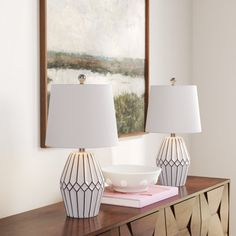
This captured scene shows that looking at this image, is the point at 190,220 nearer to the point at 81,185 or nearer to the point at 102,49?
the point at 81,185

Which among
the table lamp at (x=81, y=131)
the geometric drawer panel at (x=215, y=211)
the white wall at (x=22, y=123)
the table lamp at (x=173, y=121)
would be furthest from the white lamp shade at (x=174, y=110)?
the table lamp at (x=81, y=131)

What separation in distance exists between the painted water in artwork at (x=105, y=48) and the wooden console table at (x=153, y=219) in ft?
1.65

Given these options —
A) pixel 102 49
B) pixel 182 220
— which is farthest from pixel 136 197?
pixel 102 49

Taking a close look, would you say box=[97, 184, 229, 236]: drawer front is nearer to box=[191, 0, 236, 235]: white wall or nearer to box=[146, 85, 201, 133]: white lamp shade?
box=[146, 85, 201, 133]: white lamp shade

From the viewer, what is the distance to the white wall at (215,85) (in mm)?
3443

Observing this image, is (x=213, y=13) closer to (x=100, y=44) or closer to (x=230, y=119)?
(x=230, y=119)

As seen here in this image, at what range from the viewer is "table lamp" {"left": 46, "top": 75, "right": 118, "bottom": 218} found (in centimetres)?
186

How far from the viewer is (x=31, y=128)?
2141 millimetres

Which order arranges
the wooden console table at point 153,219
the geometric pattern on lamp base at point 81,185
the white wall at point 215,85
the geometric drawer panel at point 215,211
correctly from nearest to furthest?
1. the wooden console table at point 153,219
2. the geometric pattern on lamp base at point 81,185
3. the geometric drawer panel at point 215,211
4. the white wall at point 215,85

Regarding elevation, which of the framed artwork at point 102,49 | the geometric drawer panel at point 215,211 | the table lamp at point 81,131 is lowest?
the geometric drawer panel at point 215,211

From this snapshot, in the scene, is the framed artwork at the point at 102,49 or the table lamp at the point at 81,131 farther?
the framed artwork at the point at 102,49

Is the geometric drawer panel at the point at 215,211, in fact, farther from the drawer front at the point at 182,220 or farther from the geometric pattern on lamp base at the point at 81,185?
the geometric pattern on lamp base at the point at 81,185

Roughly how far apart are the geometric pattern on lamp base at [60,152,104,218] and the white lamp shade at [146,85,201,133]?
2.22 feet

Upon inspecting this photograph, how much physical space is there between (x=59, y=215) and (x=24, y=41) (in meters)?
0.67
